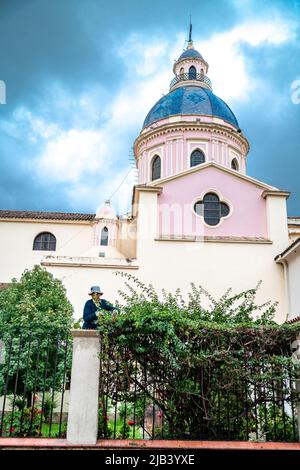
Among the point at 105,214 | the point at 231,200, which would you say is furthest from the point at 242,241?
the point at 105,214

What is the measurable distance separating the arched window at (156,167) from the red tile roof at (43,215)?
4664 millimetres

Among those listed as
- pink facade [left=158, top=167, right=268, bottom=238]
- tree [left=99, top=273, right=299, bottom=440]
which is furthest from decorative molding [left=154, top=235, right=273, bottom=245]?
tree [left=99, top=273, right=299, bottom=440]

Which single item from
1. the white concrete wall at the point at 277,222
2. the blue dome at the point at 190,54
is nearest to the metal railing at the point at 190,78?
the blue dome at the point at 190,54

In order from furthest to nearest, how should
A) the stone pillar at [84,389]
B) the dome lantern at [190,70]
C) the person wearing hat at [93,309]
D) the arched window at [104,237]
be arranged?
the dome lantern at [190,70], the arched window at [104,237], the person wearing hat at [93,309], the stone pillar at [84,389]

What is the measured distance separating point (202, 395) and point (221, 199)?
51.1 feet

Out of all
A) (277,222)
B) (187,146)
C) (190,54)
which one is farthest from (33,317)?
(190,54)

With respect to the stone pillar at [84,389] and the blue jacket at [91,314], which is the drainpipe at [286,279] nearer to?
the blue jacket at [91,314]

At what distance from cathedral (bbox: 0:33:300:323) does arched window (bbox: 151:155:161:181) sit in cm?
25

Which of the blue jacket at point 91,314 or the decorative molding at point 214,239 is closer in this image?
the blue jacket at point 91,314

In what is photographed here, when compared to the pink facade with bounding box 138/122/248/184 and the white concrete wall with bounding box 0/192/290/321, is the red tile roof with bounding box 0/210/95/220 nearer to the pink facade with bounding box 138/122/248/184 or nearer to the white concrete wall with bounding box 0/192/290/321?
the pink facade with bounding box 138/122/248/184

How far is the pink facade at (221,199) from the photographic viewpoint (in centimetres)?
2027

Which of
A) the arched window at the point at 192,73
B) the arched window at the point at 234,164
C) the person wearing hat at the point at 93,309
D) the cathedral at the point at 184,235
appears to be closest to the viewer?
the person wearing hat at the point at 93,309

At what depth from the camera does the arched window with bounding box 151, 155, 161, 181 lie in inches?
1107
